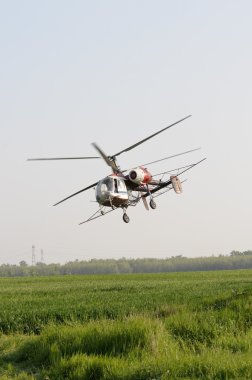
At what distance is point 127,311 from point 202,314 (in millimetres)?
5866

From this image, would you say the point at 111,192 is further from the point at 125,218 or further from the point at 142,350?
the point at 142,350

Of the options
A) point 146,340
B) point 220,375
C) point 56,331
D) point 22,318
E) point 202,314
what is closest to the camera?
point 220,375

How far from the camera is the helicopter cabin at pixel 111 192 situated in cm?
3612

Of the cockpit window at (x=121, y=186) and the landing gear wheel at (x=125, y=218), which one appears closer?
the cockpit window at (x=121, y=186)

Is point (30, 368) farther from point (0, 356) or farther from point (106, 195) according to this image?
point (106, 195)

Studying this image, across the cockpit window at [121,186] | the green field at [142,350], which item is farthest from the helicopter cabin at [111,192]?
the green field at [142,350]

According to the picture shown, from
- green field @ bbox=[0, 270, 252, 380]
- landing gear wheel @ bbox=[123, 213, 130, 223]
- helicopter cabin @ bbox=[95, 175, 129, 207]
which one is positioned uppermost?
helicopter cabin @ bbox=[95, 175, 129, 207]

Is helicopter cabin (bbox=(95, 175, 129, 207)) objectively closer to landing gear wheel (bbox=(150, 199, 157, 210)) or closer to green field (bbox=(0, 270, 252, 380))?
landing gear wheel (bbox=(150, 199, 157, 210))

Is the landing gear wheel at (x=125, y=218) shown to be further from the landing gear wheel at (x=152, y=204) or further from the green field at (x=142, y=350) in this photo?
the green field at (x=142, y=350)

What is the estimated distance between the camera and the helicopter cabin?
36125mm

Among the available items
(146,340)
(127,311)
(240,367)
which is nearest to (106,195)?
(127,311)

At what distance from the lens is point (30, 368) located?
12.9 metres

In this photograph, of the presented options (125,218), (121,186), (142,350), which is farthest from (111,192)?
(142,350)

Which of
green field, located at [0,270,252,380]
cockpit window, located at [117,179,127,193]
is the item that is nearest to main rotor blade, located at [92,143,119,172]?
cockpit window, located at [117,179,127,193]
